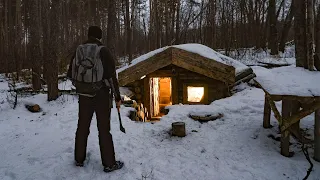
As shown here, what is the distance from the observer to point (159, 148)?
16.5ft

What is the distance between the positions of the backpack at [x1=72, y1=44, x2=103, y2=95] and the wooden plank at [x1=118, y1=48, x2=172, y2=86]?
17.7 feet

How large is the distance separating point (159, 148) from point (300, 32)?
3.93m

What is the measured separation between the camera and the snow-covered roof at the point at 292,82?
4059 millimetres

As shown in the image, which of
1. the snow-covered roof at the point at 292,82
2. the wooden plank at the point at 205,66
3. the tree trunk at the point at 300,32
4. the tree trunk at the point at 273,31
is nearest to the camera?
the snow-covered roof at the point at 292,82

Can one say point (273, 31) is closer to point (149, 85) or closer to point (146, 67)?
point (149, 85)

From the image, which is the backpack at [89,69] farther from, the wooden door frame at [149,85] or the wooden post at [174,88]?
the wooden post at [174,88]

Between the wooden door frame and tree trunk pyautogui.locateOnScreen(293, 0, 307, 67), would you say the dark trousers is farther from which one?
the wooden door frame

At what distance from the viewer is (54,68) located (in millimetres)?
7027

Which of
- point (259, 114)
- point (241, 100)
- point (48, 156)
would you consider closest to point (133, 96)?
point (241, 100)

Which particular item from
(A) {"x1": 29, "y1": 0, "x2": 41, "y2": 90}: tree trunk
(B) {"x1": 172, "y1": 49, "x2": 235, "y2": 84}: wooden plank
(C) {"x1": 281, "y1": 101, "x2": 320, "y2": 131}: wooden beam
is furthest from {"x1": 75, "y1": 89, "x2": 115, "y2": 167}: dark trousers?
(A) {"x1": 29, "y1": 0, "x2": 41, "y2": 90}: tree trunk

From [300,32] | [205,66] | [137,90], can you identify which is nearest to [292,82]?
[300,32]

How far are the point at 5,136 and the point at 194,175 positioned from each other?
13.4ft

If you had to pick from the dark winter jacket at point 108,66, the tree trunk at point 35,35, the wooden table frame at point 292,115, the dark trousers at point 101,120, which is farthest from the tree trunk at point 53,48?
the wooden table frame at point 292,115

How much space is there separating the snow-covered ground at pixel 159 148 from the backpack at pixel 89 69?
1.29m
